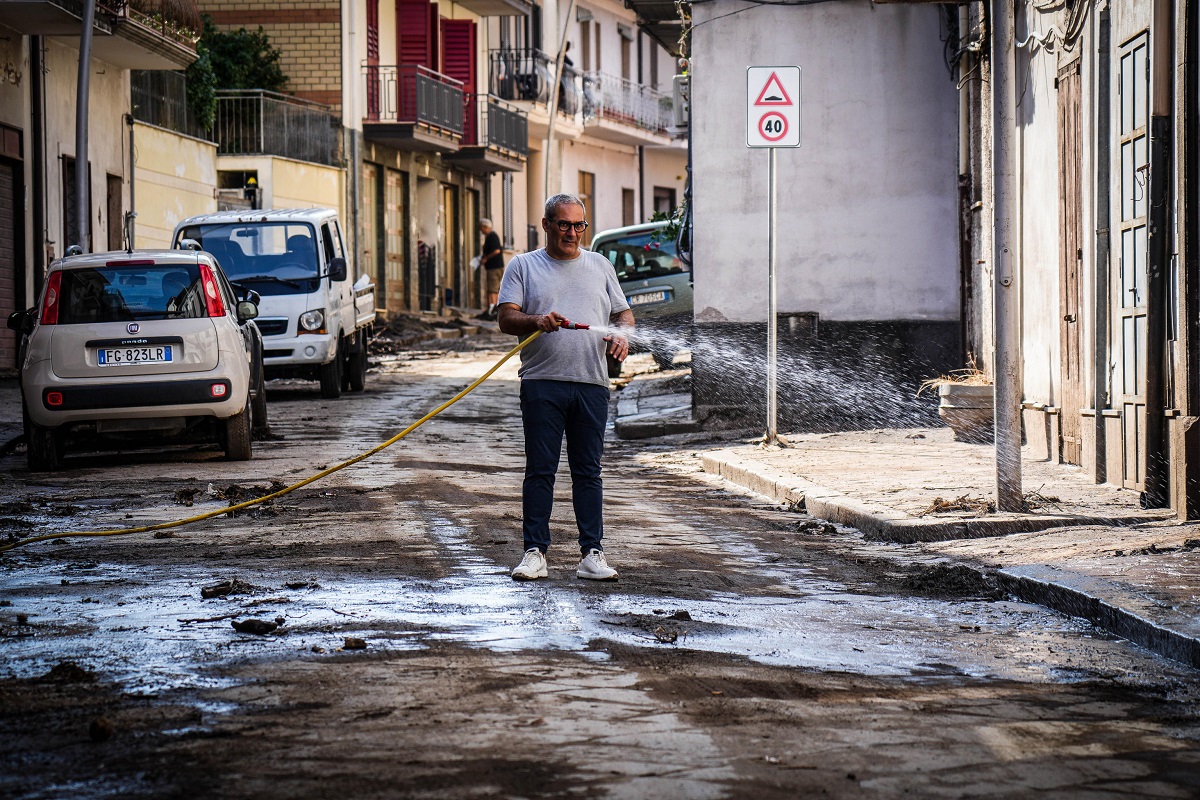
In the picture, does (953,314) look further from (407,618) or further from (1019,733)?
(1019,733)

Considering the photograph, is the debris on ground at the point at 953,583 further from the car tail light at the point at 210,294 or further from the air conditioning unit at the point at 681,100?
the air conditioning unit at the point at 681,100

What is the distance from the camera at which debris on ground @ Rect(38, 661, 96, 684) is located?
5289 mm

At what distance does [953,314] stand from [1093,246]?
17.5 feet

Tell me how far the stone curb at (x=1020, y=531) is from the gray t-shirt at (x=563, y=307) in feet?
6.81

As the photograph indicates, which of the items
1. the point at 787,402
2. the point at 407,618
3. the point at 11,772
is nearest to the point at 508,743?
the point at 11,772

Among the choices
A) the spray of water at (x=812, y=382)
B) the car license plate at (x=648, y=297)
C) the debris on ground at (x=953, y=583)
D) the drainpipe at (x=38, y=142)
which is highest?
the drainpipe at (x=38, y=142)

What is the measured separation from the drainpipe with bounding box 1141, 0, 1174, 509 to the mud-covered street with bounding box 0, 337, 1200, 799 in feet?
5.86

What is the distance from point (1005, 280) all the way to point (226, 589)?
4919mm

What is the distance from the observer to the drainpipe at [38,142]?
2425 cm

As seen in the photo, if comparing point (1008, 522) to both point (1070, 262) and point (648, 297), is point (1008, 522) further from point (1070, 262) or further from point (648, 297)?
point (648, 297)

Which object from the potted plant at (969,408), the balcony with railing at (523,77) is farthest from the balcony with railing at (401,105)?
the potted plant at (969,408)

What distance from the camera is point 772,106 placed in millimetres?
13844

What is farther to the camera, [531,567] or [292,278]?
[292,278]

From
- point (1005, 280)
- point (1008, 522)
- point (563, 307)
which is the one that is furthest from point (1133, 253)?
point (563, 307)
